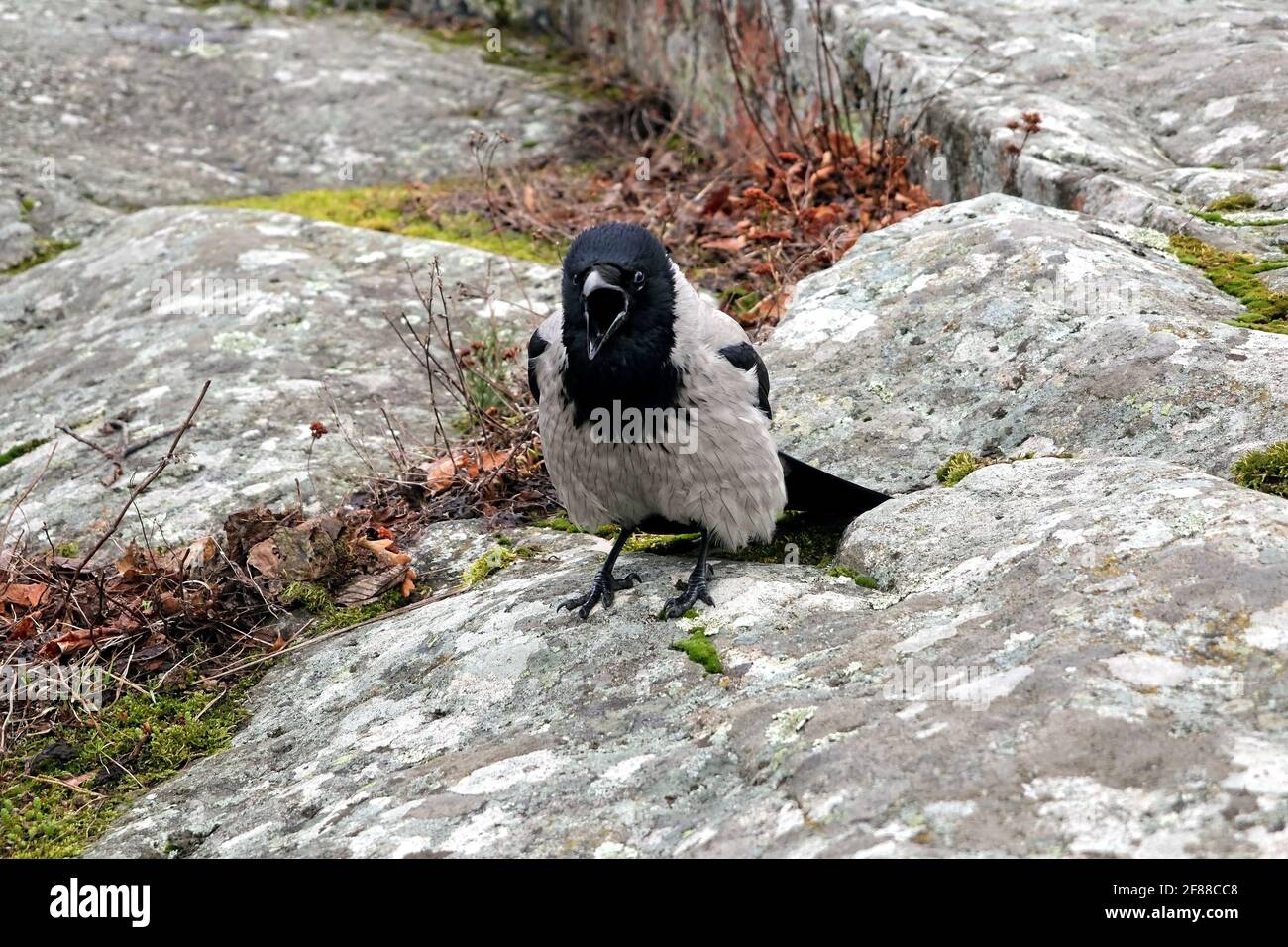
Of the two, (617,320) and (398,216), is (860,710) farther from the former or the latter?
(398,216)

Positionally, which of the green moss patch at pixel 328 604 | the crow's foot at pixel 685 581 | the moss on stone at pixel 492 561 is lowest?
the green moss patch at pixel 328 604

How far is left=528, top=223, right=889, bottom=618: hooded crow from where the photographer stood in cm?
374

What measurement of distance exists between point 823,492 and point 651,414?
81cm

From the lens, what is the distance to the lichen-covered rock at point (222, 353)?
17.0 ft

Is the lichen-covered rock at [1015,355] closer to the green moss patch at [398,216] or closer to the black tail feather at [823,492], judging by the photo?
the black tail feather at [823,492]

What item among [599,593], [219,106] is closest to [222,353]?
[599,593]

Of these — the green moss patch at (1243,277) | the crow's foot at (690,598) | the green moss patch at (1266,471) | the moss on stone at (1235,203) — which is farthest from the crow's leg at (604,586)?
the moss on stone at (1235,203)

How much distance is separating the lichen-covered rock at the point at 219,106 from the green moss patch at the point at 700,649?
6271 mm

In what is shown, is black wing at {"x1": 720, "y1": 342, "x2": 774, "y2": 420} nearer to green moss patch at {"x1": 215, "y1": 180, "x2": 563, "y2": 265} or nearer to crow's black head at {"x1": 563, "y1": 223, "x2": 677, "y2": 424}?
crow's black head at {"x1": 563, "y1": 223, "x2": 677, "y2": 424}

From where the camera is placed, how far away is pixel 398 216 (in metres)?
7.93

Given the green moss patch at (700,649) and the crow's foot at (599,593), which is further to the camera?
the crow's foot at (599,593)
